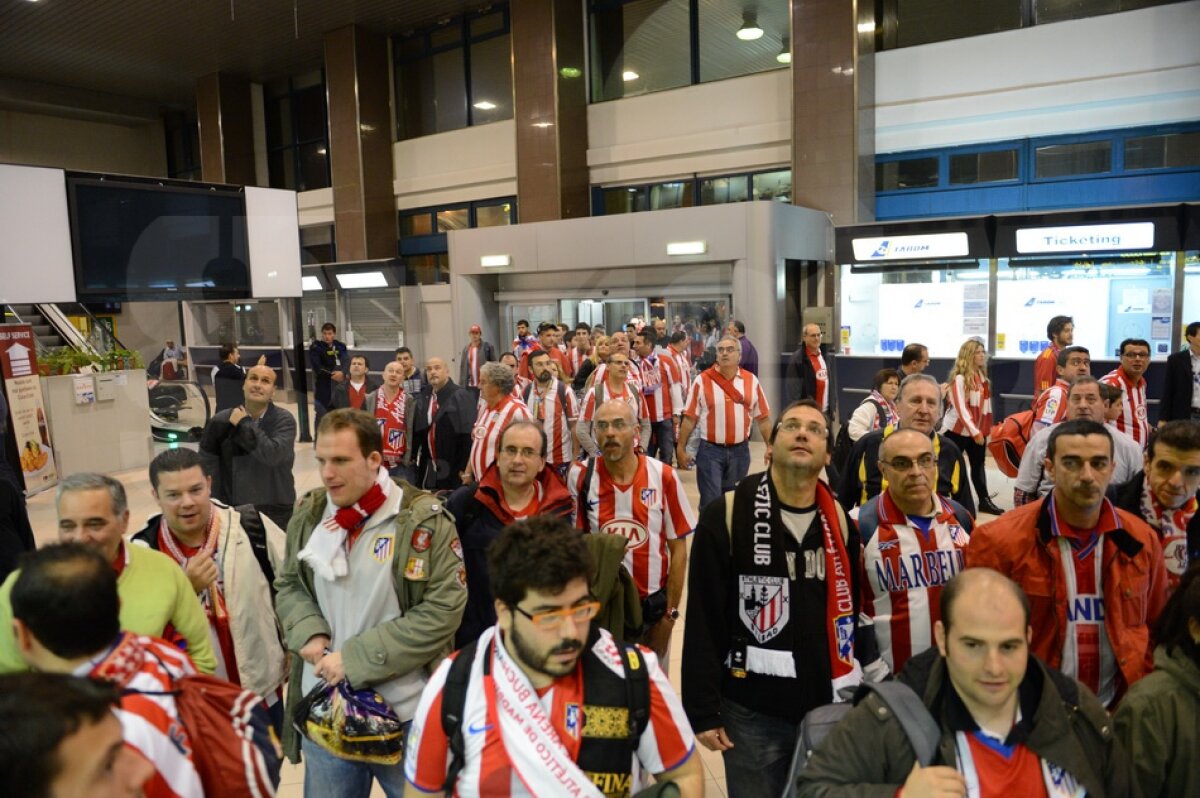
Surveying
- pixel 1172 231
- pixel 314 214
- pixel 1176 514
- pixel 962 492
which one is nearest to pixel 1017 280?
pixel 1172 231

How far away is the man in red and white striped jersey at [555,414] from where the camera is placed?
20.3ft

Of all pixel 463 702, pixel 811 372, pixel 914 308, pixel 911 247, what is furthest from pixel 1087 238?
pixel 463 702

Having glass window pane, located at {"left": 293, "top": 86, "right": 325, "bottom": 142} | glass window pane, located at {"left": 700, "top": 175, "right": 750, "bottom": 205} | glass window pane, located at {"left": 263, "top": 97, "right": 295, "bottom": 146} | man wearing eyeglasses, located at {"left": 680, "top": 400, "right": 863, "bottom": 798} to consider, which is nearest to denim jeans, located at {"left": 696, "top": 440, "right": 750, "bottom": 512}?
man wearing eyeglasses, located at {"left": 680, "top": 400, "right": 863, "bottom": 798}

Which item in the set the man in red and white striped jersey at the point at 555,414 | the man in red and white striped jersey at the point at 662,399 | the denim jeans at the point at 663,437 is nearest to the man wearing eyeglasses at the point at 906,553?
the man in red and white striped jersey at the point at 555,414

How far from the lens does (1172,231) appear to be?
9.07 metres

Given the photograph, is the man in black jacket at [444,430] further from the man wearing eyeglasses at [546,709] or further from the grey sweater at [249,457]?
the man wearing eyeglasses at [546,709]

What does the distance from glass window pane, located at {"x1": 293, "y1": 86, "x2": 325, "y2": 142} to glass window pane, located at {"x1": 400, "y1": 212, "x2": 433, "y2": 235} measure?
452cm

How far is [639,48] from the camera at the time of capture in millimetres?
14219

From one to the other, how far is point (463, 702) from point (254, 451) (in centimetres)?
331

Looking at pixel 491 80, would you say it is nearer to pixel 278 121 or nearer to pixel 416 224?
pixel 416 224

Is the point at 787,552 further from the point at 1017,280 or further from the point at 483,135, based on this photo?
the point at 483,135

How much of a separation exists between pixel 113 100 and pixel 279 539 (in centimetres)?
495

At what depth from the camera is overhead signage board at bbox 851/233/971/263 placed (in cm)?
1020

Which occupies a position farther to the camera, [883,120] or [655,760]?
[883,120]
